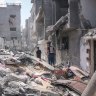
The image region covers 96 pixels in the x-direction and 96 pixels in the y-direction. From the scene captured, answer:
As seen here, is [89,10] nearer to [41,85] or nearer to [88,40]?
[88,40]

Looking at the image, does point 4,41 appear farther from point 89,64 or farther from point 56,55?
point 89,64

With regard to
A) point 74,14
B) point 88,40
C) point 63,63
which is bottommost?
point 63,63

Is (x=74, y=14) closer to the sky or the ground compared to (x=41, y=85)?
closer to the sky

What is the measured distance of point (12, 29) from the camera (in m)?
60.4

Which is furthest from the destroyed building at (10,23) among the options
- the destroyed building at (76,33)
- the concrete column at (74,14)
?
the concrete column at (74,14)

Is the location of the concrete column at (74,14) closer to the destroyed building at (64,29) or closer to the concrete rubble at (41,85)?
the destroyed building at (64,29)

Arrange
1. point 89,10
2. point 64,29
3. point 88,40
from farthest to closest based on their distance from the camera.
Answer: point 64,29 → point 89,10 → point 88,40

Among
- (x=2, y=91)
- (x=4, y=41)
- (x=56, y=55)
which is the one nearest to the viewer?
(x=2, y=91)

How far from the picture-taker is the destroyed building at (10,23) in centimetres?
5906

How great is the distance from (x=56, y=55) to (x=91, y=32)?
930 cm

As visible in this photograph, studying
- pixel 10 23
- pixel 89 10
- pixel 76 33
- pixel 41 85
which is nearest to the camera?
pixel 41 85

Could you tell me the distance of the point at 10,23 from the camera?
60.1 meters

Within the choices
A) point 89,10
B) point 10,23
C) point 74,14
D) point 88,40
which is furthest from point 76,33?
point 10,23

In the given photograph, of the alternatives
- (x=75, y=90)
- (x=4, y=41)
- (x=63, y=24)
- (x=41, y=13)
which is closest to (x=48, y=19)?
(x=41, y=13)
